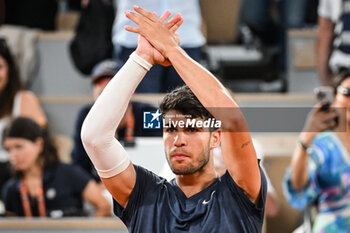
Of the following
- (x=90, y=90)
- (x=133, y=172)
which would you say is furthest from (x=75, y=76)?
(x=133, y=172)

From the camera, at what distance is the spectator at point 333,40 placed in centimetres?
212

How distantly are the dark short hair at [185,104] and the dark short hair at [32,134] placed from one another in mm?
1081

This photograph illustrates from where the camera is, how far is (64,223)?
168 centimetres

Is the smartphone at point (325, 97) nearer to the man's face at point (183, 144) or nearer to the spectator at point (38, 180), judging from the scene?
A: the man's face at point (183, 144)

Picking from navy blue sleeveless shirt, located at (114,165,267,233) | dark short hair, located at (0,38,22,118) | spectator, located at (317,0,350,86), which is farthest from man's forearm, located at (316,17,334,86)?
navy blue sleeveless shirt, located at (114,165,267,233)

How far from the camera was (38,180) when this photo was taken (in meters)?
1.93

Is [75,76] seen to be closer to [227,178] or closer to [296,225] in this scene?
[296,225]

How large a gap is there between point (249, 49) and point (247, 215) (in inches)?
86.3

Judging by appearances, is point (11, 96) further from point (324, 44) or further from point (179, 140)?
point (179, 140)

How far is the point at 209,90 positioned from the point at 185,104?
0.05 m

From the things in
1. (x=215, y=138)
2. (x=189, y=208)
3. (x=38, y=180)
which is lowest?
(x=38, y=180)

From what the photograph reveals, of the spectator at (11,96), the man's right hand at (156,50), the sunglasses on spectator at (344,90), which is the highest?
the man's right hand at (156,50)

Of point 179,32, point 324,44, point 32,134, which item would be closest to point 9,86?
point 32,134

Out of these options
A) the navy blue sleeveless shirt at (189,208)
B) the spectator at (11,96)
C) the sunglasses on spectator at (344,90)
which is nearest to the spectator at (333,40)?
the sunglasses on spectator at (344,90)
